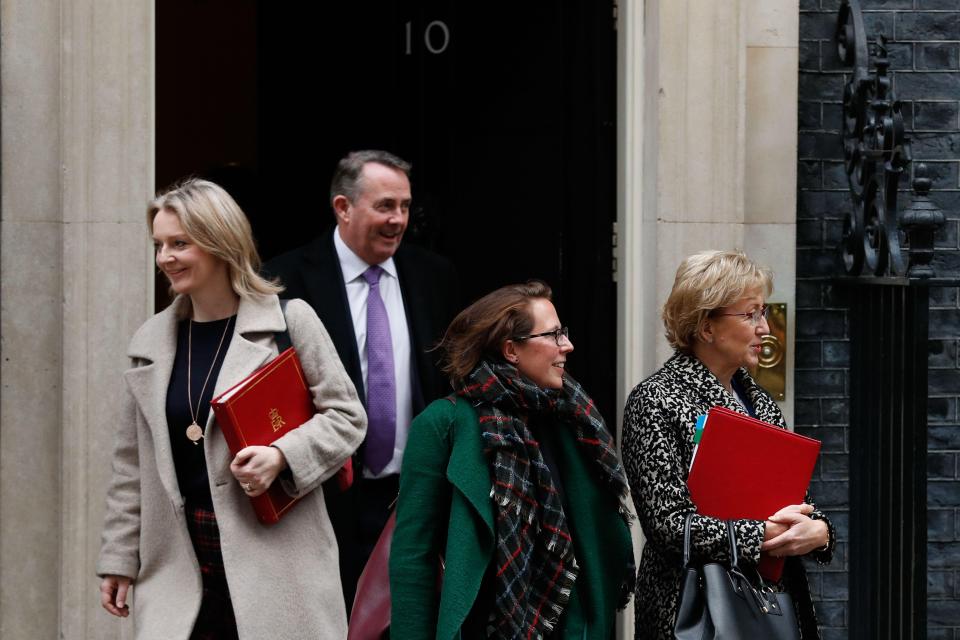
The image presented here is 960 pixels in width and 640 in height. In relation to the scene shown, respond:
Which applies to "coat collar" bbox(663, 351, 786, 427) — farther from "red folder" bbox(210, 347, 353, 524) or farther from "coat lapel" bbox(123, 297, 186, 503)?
"coat lapel" bbox(123, 297, 186, 503)

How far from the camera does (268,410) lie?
12.9 ft

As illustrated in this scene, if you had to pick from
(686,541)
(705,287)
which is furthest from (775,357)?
(686,541)

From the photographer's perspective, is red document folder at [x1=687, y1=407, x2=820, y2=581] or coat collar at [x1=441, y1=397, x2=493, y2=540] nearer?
coat collar at [x1=441, y1=397, x2=493, y2=540]

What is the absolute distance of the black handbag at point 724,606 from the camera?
148 inches

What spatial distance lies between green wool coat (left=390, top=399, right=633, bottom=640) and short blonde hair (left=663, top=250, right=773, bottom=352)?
602mm

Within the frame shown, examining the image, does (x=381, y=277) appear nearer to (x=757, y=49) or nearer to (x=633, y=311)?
(x=633, y=311)

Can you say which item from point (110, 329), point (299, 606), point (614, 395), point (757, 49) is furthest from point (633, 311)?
point (299, 606)

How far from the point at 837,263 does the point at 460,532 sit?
3.05 metres

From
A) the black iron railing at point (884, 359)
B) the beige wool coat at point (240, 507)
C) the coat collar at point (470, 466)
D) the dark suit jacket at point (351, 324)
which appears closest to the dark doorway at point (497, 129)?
the black iron railing at point (884, 359)

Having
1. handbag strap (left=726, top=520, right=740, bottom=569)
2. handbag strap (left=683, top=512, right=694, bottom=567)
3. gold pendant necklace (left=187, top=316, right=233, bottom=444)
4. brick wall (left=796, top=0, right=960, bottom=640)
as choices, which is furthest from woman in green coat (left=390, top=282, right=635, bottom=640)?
brick wall (left=796, top=0, right=960, bottom=640)

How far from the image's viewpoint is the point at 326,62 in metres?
7.73

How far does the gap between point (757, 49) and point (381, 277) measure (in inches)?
74.2

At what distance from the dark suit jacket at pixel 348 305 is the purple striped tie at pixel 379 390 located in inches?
1.9

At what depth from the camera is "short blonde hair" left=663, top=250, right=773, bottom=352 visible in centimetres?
409
